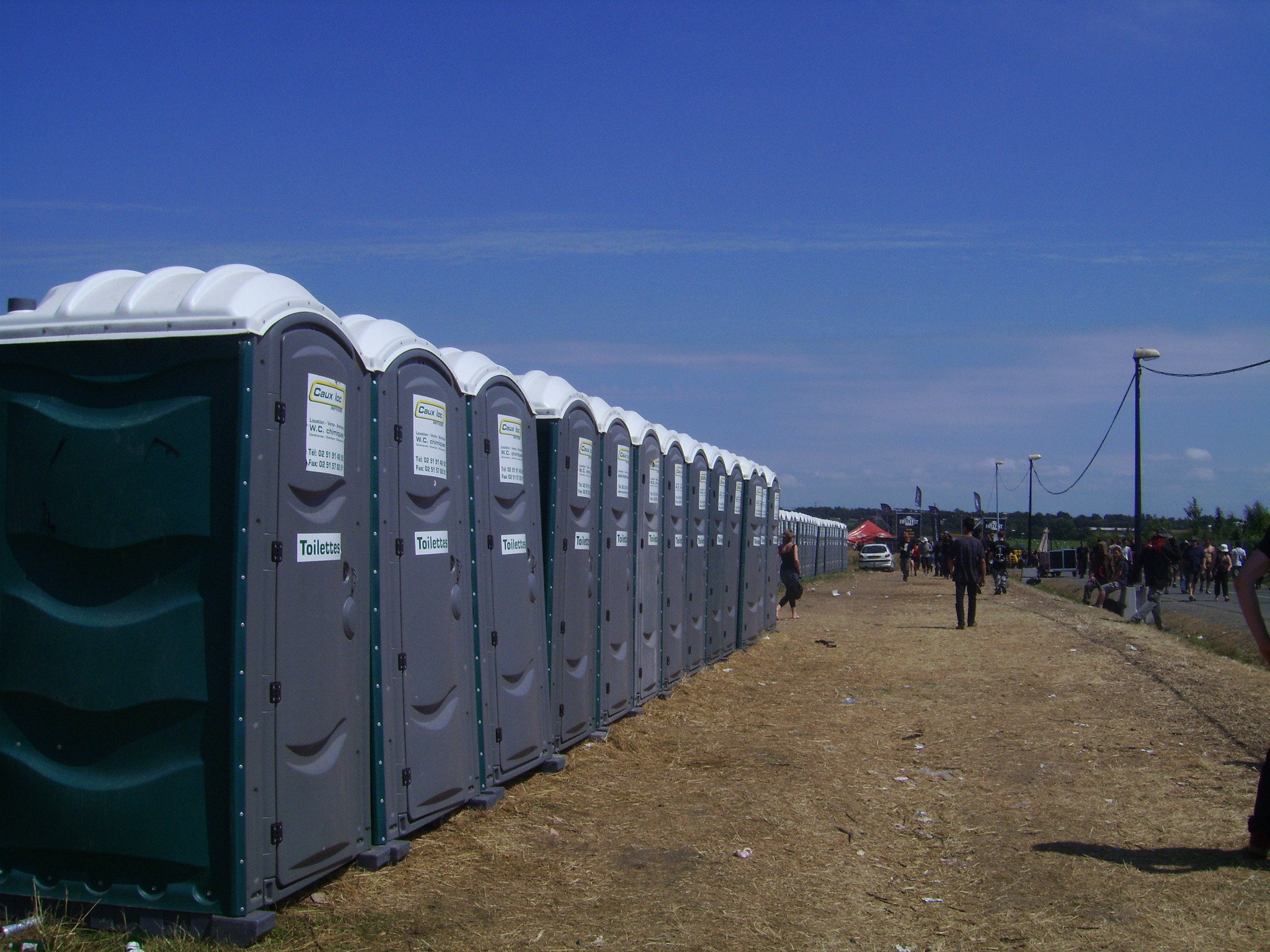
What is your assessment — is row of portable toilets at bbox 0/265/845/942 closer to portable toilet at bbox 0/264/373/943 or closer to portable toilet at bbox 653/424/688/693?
portable toilet at bbox 0/264/373/943

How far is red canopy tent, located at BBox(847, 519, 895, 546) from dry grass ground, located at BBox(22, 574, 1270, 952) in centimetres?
5332

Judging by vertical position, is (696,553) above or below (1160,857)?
above

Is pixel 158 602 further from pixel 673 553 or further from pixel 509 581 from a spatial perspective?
pixel 673 553

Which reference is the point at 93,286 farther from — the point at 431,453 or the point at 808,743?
the point at 808,743

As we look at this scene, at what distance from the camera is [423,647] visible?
18.0 feet

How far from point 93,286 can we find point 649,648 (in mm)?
6270

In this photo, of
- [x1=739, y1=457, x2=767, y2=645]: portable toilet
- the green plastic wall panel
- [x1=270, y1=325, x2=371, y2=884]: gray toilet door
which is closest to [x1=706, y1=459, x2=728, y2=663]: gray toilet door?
[x1=739, y1=457, x2=767, y2=645]: portable toilet

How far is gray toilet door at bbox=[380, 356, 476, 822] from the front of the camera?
529cm

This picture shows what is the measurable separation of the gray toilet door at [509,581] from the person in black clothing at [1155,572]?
46.6 ft

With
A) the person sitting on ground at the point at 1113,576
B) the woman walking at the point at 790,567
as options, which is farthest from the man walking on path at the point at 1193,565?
the woman walking at the point at 790,567

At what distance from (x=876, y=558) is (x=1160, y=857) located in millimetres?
49381

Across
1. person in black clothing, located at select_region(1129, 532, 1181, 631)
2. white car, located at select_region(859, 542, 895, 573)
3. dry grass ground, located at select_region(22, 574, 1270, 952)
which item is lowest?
white car, located at select_region(859, 542, 895, 573)

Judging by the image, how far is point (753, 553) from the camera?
49.7 feet

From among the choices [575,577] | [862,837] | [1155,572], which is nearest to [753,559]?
[1155,572]
